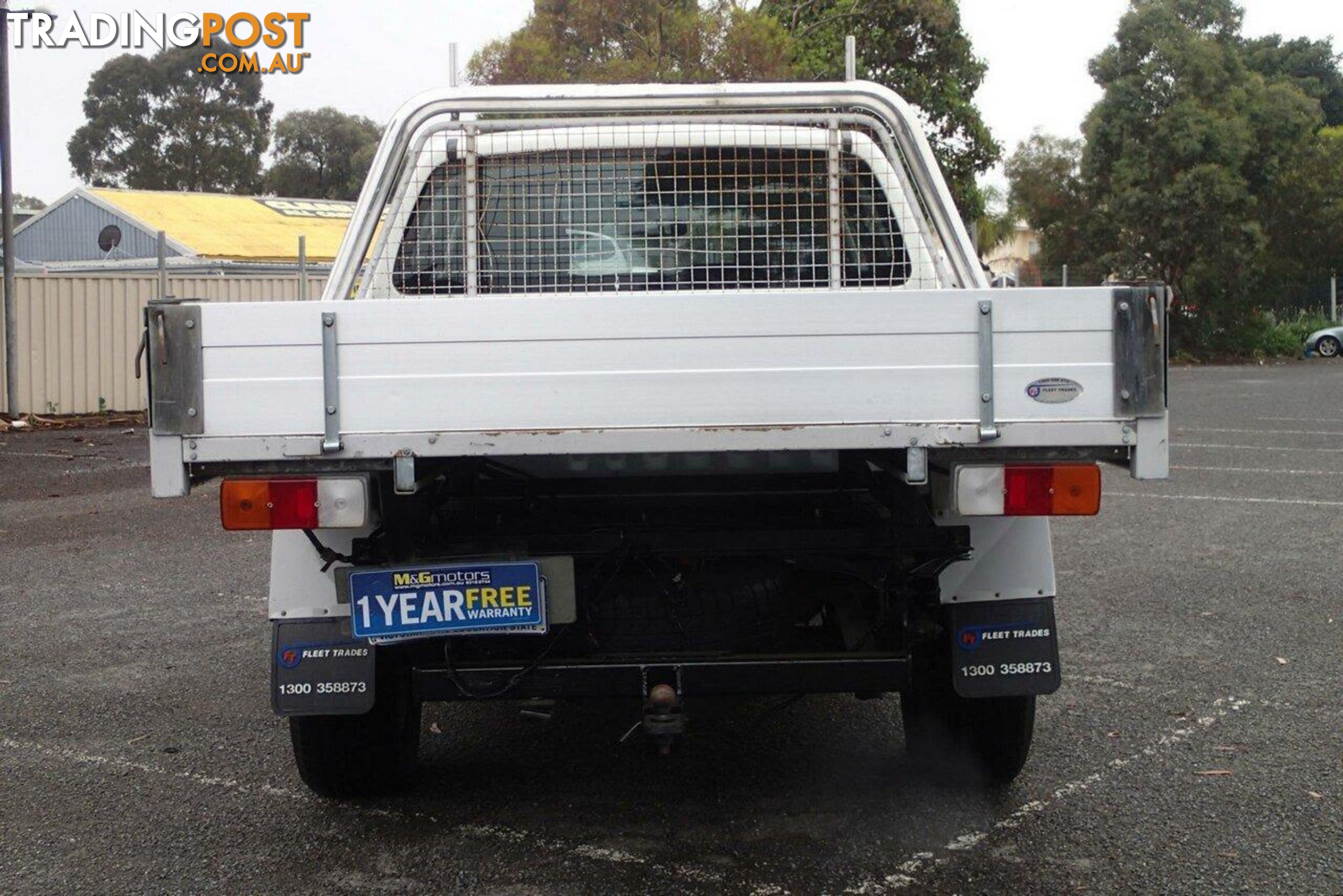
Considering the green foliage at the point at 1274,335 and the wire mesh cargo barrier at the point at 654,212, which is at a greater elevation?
the green foliage at the point at 1274,335

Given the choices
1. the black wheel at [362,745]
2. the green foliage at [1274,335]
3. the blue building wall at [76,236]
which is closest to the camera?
the black wheel at [362,745]

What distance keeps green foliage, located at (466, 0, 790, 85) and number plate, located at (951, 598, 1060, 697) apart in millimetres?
16441

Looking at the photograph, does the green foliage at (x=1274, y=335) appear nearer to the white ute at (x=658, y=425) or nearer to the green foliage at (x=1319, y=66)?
the green foliage at (x=1319, y=66)

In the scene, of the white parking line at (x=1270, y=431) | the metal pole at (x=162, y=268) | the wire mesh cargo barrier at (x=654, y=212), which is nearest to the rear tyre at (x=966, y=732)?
A: the wire mesh cargo barrier at (x=654, y=212)

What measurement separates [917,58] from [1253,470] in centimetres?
1591

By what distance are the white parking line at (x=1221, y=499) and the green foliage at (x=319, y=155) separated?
149 feet

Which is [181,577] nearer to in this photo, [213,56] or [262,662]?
[262,662]

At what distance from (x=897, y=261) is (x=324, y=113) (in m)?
52.9

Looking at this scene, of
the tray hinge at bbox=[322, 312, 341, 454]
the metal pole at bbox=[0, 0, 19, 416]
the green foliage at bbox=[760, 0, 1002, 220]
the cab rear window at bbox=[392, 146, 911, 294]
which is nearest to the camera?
the tray hinge at bbox=[322, 312, 341, 454]

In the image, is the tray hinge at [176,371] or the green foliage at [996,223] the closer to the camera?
the tray hinge at [176,371]

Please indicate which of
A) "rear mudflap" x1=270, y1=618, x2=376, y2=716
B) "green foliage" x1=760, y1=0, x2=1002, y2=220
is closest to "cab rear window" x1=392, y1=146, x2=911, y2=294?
"rear mudflap" x1=270, y1=618, x2=376, y2=716

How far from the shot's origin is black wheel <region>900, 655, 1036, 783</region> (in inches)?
161

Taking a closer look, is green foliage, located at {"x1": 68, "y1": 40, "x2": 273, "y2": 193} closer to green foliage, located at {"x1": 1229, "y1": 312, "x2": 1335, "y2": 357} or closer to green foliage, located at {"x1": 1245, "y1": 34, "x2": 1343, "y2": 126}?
green foliage, located at {"x1": 1229, "y1": 312, "x2": 1335, "y2": 357}

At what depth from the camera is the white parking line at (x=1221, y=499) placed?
Answer: 10031mm
